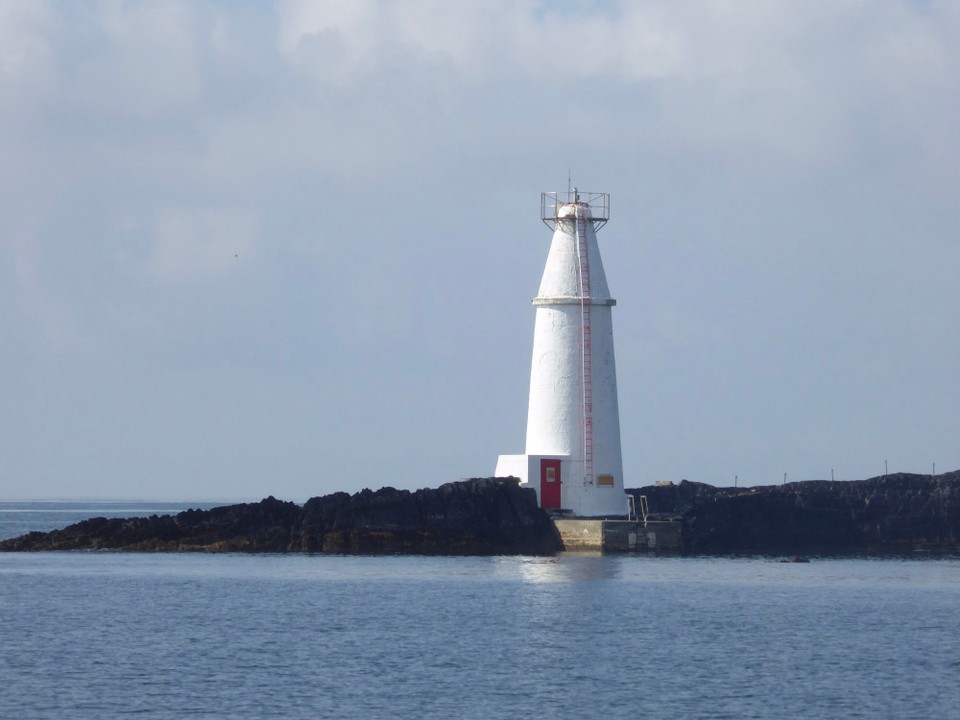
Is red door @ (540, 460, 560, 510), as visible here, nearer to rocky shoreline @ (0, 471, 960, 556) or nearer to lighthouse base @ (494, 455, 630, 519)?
lighthouse base @ (494, 455, 630, 519)

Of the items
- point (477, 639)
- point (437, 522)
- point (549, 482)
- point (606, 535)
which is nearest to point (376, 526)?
point (437, 522)

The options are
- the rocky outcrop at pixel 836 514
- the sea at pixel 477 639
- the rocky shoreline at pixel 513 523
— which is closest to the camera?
the sea at pixel 477 639

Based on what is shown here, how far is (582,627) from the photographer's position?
1308 inches

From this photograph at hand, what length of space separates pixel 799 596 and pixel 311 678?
16518 millimetres

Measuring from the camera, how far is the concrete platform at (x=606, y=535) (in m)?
46.3

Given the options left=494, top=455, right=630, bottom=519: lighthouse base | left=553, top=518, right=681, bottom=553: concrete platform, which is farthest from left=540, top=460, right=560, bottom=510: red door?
left=553, top=518, right=681, bottom=553: concrete platform

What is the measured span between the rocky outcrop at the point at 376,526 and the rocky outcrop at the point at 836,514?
8229 millimetres

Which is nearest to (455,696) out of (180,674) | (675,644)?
(180,674)

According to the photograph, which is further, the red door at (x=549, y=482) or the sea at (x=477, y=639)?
the red door at (x=549, y=482)

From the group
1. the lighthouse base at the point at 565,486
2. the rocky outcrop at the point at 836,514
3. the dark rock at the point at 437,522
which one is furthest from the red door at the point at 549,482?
the rocky outcrop at the point at 836,514

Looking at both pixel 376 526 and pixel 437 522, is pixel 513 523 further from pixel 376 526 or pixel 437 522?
pixel 376 526

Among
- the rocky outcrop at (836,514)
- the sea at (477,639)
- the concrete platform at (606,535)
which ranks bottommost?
the sea at (477,639)

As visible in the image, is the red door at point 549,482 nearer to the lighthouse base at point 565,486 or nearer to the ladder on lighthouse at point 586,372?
the lighthouse base at point 565,486

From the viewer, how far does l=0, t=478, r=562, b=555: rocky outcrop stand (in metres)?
46.8
